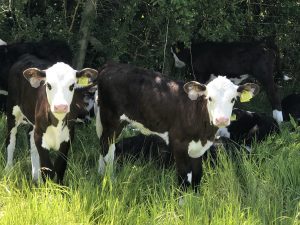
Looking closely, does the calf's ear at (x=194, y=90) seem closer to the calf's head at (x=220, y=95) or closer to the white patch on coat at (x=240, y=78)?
the calf's head at (x=220, y=95)

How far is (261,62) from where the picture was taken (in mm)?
8922

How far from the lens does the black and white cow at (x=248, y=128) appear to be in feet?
24.3

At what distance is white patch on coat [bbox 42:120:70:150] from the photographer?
204 inches

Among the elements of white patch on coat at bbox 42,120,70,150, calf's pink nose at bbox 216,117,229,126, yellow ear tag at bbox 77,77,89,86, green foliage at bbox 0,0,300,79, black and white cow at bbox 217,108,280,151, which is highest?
green foliage at bbox 0,0,300,79

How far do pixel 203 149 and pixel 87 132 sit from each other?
2139mm

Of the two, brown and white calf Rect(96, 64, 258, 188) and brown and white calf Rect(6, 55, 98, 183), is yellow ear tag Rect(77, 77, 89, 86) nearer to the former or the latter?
brown and white calf Rect(6, 55, 98, 183)

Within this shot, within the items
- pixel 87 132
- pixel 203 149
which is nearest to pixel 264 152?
pixel 203 149

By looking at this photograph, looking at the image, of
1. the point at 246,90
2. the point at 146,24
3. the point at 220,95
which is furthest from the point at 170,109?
the point at 146,24

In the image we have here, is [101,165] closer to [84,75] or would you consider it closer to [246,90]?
[84,75]

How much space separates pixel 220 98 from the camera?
5.15m

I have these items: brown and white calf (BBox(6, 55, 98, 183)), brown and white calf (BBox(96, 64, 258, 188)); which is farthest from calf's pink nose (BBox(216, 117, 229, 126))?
brown and white calf (BBox(6, 55, 98, 183))

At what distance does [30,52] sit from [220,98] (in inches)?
134

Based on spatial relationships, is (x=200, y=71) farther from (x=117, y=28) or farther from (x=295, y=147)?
(x=295, y=147)

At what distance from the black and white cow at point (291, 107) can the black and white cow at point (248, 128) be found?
105 centimetres
